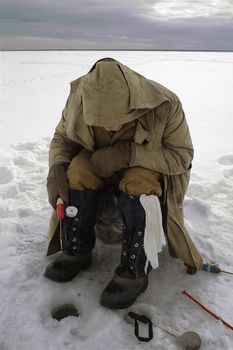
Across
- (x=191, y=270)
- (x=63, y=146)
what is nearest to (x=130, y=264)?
(x=191, y=270)

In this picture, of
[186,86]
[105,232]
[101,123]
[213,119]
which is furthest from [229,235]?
[186,86]

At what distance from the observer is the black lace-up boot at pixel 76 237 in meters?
2.07

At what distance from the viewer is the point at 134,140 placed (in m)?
1.99

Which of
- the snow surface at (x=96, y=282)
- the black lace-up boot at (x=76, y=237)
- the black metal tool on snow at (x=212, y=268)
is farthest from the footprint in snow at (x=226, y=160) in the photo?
the black lace-up boot at (x=76, y=237)

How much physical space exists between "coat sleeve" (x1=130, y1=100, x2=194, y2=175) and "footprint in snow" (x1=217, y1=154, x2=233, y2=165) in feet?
7.34

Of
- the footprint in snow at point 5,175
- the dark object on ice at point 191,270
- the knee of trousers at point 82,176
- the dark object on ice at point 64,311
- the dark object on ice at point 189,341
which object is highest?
the knee of trousers at point 82,176

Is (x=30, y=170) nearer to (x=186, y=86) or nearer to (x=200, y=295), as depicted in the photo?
(x=200, y=295)

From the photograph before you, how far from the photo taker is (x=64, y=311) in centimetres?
196

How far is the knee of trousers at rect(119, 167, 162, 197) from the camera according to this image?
192cm

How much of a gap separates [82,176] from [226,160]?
262 centimetres

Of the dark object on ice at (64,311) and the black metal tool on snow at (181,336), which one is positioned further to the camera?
the dark object on ice at (64,311)

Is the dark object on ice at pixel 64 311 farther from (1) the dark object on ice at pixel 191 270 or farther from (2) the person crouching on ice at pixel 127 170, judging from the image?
(1) the dark object on ice at pixel 191 270

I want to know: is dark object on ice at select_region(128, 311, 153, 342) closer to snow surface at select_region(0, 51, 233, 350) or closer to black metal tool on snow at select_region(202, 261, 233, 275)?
snow surface at select_region(0, 51, 233, 350)

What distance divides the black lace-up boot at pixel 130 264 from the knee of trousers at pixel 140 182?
41 mm
